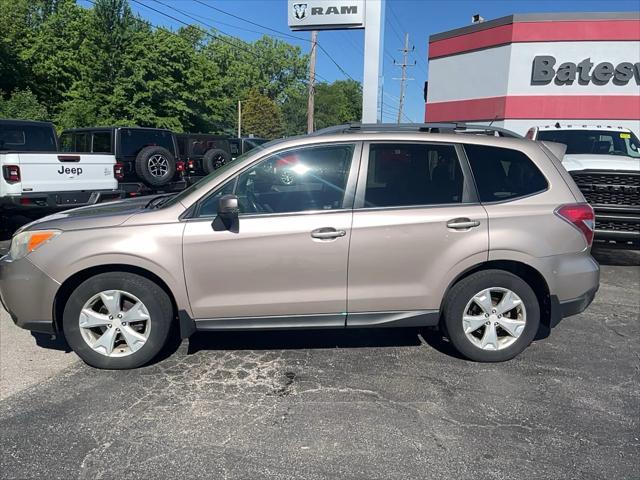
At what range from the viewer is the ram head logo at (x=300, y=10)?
15.5 meters

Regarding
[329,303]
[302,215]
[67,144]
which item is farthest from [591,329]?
[67,144]

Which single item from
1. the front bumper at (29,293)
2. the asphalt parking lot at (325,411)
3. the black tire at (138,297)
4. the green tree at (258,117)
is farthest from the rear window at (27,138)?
the green tree at (258,117)

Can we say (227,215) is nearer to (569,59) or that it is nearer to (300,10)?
(300,10)

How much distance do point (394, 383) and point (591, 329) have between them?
241 cm

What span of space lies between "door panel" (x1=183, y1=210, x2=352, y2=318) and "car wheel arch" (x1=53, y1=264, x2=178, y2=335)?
253mm

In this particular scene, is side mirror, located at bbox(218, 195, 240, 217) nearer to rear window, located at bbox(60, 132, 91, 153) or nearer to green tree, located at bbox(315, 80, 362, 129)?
rear window, located at bbox(60, 132, 91, 153)

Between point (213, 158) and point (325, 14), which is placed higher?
point (325, 14)

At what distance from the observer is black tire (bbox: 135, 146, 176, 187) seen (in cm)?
1030

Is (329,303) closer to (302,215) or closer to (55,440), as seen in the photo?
(302,215)

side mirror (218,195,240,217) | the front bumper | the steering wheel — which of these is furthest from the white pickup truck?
side mirror (218,195,240,217)

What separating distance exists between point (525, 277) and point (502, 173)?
0.85 meters

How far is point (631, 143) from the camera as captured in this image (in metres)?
8.81

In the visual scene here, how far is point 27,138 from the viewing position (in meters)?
8.77

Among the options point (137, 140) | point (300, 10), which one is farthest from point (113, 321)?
point (300, 10)
